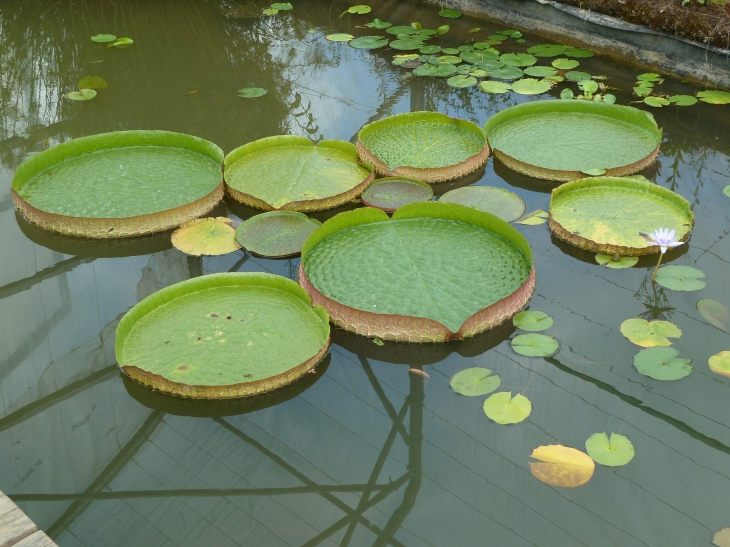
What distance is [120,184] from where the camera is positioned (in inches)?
138

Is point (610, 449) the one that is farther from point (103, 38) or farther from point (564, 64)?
point (103, 38)

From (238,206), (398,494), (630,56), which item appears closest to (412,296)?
(398,494)

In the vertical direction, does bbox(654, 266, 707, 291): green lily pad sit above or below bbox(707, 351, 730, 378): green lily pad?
above

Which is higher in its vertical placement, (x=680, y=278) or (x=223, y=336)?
(x=680, y=278)

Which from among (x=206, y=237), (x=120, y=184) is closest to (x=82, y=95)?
(x=120, y=184)

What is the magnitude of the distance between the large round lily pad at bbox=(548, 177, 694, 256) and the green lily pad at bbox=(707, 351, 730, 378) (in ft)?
2.01

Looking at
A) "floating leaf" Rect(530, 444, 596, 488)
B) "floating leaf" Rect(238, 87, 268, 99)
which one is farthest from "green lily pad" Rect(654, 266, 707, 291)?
"floating leaf" Rect(238, 87, 268, 99)

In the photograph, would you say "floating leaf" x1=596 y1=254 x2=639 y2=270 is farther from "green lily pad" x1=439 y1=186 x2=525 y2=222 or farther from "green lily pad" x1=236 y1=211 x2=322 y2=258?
"green lily pad" x1=236 y1=211 x2=322 y2=258

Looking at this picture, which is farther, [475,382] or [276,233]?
[276,233]

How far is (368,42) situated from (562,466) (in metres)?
3.90

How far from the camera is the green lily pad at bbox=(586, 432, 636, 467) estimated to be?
2197 mm

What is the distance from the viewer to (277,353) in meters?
2.52

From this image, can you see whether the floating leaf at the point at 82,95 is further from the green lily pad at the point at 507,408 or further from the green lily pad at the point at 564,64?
the green lily pad at the point at 507,408

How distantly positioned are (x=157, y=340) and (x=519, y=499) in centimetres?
135
